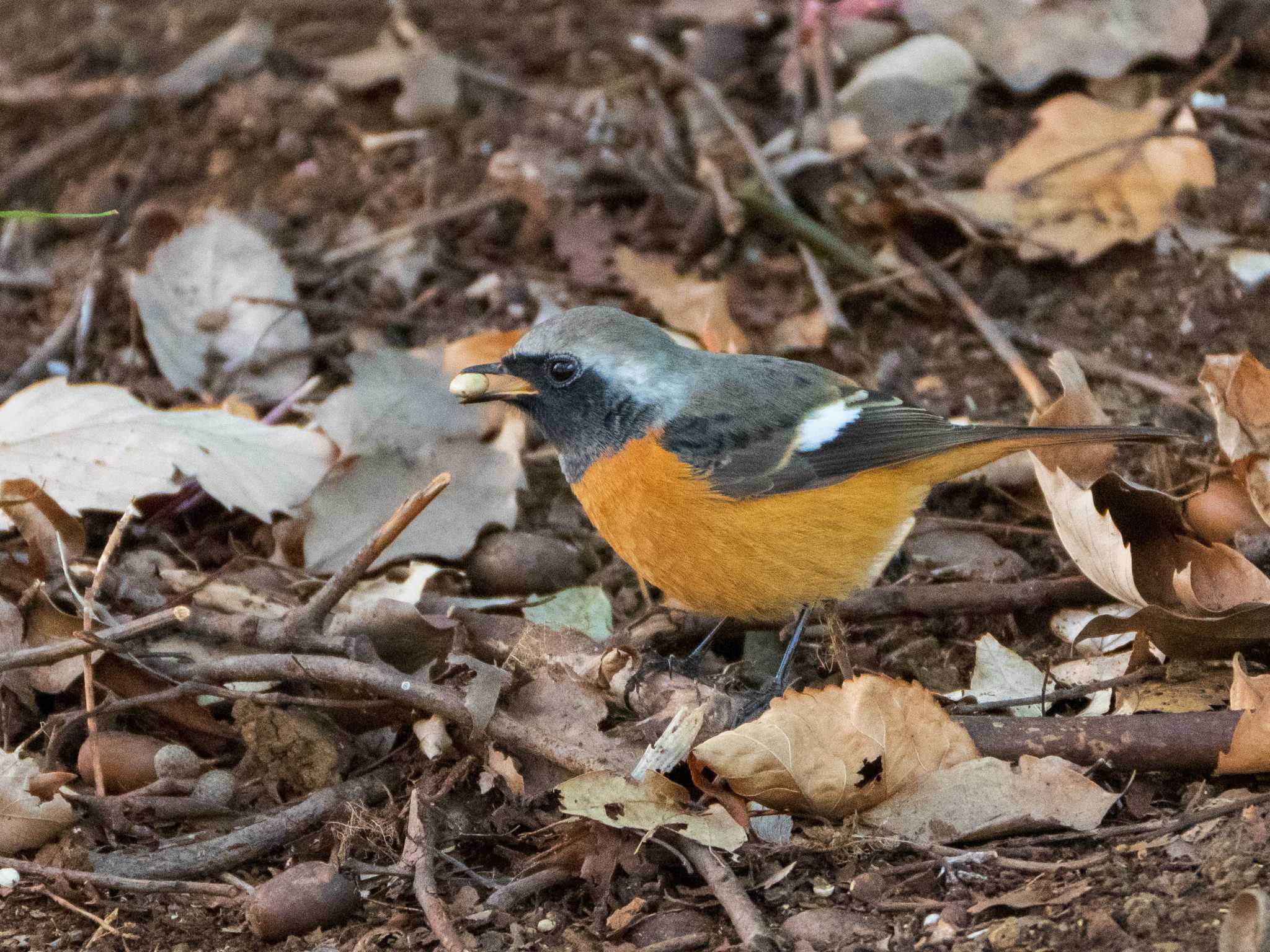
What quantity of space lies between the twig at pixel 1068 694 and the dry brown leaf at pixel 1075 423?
84 cm

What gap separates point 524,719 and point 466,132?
386 centimetres

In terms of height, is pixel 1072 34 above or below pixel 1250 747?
above

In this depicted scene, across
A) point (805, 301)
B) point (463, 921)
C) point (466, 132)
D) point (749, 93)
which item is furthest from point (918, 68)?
point (463, 921)

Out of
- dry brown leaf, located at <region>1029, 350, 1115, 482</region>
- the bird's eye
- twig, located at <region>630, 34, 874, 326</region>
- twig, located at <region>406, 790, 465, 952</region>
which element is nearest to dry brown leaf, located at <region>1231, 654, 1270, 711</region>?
dry brown leaf, located at <region>1029, 350, 1115, 482</region>

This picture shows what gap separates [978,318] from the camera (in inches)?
207

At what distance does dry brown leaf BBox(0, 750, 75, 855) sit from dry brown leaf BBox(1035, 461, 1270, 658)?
8.97 feet

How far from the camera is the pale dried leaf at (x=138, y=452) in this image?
404 cm

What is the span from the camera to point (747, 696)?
12.7 ft

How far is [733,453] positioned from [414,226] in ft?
8.50

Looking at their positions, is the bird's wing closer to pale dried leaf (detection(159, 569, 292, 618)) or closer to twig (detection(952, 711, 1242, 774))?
twig (detection(952, 711, 1242, 774))

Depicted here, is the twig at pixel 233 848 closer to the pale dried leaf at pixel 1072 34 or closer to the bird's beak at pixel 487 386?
the bird's beak at pixel 487 386

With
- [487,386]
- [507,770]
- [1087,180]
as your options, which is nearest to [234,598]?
[487,386]

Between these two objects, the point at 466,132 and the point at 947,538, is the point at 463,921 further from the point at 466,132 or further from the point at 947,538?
the point at 466,132

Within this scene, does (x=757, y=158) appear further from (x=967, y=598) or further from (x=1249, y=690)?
(x=1249, y=690)
